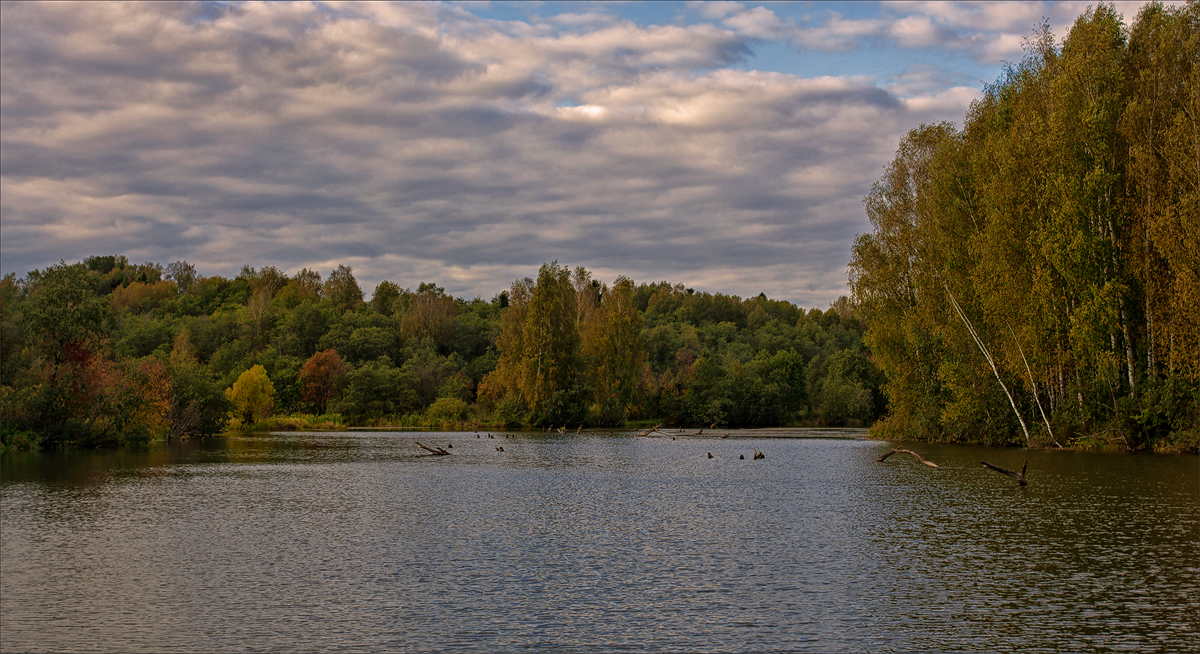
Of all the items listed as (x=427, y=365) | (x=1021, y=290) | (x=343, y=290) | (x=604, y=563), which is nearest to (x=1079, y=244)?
(x=1021, y=290)

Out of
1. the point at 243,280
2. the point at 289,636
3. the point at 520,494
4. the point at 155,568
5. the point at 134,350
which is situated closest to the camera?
the point at 289,636

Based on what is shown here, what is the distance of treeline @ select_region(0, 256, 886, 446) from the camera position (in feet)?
180

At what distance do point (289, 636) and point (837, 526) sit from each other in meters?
14.9

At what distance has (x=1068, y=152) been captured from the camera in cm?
4406

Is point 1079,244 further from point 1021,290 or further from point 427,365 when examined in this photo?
point 427,365

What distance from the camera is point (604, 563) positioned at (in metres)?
18.8

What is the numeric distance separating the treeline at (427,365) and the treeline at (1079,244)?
40070mm

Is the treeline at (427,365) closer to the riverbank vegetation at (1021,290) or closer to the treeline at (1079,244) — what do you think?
the riverbank vegetation at (1021,290)

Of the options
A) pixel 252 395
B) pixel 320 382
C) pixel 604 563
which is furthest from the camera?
pixel 320 382

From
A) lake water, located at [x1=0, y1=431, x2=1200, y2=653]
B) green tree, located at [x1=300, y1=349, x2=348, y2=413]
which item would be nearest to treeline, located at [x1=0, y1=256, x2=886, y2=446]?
green tree, located at [x1=300, y1=349, x2=348, y2=413]

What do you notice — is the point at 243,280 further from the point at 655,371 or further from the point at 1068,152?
the point at 1068,152

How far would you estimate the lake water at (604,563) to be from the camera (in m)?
13.4

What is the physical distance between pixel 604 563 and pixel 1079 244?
114 feet

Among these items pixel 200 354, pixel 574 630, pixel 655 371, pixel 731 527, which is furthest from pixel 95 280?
pixel 655 371
